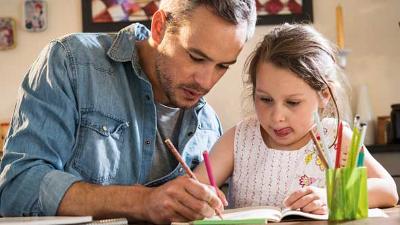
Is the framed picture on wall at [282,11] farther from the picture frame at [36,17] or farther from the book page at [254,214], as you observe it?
the book page at [254,214]

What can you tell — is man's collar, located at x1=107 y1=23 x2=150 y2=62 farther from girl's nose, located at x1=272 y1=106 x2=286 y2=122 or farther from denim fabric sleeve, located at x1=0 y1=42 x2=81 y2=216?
girl's nose, located at x1=272 y1=106 x2=286 y2=122

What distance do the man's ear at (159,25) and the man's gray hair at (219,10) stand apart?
0.02 m

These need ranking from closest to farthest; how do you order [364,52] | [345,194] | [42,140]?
[345,194] < [42,140] < [364,52]

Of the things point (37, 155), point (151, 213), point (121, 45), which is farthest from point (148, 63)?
point (151, 213)

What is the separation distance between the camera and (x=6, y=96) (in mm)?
3553


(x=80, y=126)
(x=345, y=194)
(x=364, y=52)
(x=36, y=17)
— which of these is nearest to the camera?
(x=345, y=194)

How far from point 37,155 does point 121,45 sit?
1.41 feet

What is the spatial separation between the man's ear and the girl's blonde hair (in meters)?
0.25

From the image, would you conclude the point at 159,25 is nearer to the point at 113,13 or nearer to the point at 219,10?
the point at 219,10

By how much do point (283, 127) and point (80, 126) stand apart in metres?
0.50

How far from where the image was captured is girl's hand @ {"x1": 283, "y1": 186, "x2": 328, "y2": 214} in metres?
1.14

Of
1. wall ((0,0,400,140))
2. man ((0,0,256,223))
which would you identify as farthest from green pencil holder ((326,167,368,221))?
wall ((0,0,400,140))

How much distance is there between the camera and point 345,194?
106 centimetres

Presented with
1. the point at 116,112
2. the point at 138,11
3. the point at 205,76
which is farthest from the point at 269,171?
the point at 138,11
